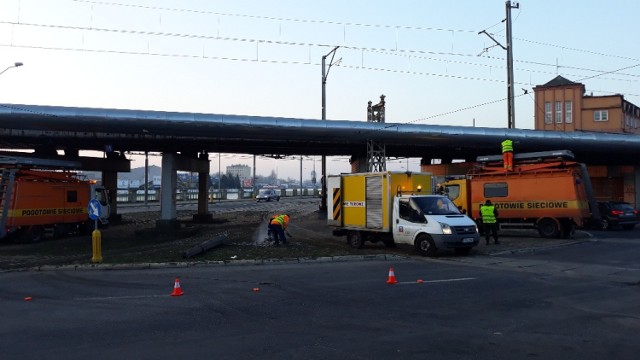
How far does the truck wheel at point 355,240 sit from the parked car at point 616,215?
52.4 ft

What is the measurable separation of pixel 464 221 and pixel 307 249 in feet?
17.5

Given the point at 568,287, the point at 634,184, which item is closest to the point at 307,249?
the point at 568,287

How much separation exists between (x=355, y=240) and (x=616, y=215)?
53.4ft

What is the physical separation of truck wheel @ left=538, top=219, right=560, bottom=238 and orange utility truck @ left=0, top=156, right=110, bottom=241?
19109 mm

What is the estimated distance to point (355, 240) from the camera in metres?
19.8

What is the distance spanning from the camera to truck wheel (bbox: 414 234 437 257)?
17094 mm

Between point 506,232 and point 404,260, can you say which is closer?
point 404,260

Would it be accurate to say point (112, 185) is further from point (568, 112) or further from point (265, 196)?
point (568, 112)

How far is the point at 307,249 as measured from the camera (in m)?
18.9

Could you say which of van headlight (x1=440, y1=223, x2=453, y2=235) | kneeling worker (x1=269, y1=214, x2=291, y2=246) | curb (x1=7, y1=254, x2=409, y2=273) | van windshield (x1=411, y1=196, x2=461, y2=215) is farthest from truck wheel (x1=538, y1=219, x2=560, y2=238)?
kneeling worker (x1=269, y1=214, x2=291, y2=246)

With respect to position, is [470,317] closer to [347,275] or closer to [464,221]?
[347,275]

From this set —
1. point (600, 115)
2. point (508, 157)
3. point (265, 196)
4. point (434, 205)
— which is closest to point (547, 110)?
point (600, 115)

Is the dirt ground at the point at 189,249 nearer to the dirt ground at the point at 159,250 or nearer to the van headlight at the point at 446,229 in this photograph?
the dirt ground at the point at 159,250

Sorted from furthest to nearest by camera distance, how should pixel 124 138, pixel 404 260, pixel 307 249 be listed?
pixel 124 138
pixel 307 249
pixel 404 260
